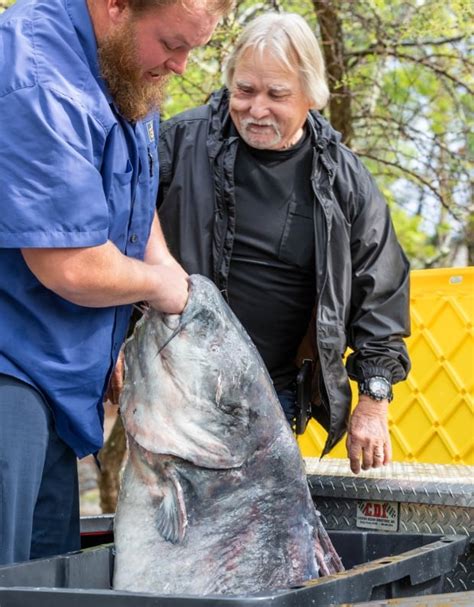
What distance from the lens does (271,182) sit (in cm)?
415

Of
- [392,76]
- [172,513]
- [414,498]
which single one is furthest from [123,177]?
[392,76]

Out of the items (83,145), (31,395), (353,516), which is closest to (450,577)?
(353,516)

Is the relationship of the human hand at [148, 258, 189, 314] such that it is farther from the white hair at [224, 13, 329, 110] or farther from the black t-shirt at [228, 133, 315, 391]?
the white hair at [224, 13, 329, 110]

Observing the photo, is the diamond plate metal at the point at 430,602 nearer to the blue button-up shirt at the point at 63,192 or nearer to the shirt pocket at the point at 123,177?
the blue button-up shirt at the point at 63,192

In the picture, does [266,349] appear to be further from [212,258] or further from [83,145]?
[83,145]

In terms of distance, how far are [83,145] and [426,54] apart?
479 cm

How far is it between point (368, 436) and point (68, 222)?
162 centimetres

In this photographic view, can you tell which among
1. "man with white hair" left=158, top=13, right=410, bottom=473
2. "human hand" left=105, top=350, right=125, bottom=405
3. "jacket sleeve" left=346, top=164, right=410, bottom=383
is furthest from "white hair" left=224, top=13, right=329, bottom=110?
"human hand" left=105, top=350, right=125, bottom=405

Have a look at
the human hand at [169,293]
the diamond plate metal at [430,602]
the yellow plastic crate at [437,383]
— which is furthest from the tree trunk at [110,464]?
the diamond plate metal at [430,602]

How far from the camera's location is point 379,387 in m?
4.05

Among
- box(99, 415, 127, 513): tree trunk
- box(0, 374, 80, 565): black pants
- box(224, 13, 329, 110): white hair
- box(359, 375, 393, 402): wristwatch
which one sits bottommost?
box(99, 415, 127, 513): tree trunk

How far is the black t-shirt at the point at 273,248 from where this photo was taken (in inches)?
161

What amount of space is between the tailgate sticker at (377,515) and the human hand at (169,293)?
1055 mm

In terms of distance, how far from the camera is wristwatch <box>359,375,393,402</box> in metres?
4.05
